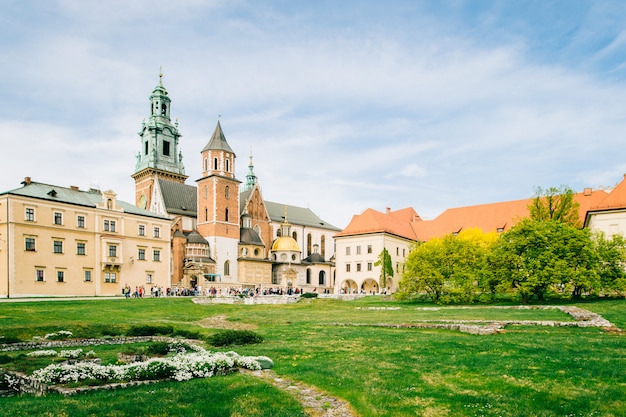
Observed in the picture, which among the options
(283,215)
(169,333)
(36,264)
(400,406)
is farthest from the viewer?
(283,215)

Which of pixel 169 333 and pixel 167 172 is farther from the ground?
pixel 167 172

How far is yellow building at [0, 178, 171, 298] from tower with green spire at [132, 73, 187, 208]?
3186 centimetres

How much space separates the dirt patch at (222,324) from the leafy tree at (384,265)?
38515 millimetres

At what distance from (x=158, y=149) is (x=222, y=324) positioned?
71.1m

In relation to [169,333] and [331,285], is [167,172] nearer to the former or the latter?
[331,285]

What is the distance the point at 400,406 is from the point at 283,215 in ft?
294

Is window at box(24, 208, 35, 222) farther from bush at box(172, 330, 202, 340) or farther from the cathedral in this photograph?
bush at box(172, 330, 202, 340)

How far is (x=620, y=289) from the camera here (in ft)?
116

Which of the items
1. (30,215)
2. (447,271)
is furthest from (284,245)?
(447,271)

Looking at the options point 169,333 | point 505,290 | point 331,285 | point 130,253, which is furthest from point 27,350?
point 331,285

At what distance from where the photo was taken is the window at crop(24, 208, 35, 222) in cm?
4688

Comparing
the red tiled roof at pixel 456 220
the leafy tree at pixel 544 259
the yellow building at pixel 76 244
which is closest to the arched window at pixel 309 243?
the red tiled roof at pixel 456 220

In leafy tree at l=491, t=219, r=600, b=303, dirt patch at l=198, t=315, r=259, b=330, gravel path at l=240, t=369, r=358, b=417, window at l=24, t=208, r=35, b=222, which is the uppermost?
window at l=24, t=208, r=35, b=222

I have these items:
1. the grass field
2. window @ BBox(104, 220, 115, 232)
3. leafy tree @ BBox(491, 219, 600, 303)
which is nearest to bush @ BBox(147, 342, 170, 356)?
the grass field
